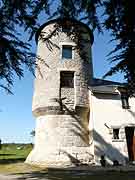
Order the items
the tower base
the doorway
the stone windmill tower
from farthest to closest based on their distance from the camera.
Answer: the doorway, the stone windmill tower, the tower base

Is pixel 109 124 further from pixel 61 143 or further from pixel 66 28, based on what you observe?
pixel 66 28

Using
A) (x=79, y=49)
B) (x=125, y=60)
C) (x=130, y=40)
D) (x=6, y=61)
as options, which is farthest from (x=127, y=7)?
(x=6, y=61)

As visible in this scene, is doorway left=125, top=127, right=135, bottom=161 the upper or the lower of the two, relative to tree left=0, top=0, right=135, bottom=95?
lower

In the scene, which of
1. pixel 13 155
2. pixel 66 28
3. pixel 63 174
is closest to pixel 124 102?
pixel 63 174

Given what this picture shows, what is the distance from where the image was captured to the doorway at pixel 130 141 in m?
19.0

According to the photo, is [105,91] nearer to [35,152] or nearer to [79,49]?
[35,152]

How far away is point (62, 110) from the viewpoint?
18.4 metres

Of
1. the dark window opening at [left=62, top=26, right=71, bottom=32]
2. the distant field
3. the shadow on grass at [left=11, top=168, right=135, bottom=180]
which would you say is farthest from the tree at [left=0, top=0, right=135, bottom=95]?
the distant field

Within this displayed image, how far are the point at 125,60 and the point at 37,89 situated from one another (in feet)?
44.2

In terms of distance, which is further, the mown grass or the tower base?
the tower base

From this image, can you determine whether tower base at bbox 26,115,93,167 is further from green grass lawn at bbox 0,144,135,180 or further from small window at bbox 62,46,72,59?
small window at bbox 62,46,72,59

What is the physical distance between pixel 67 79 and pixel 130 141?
7.21 m

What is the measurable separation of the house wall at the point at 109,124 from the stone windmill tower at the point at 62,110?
0.83 meters

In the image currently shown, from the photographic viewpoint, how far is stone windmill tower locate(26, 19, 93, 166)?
57.4 feet
